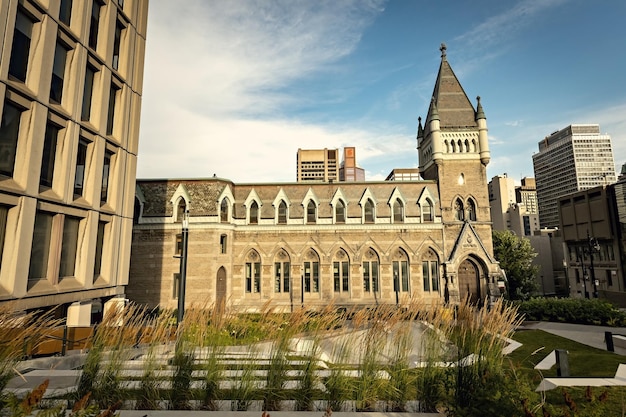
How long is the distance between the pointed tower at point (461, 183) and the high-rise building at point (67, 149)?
1017 inches

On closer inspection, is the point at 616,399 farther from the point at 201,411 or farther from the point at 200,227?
the point at 200,227

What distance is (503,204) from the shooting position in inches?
4008

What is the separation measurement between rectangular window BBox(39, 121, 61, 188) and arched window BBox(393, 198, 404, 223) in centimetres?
2530

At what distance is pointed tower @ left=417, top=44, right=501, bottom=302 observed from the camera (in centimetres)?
2923

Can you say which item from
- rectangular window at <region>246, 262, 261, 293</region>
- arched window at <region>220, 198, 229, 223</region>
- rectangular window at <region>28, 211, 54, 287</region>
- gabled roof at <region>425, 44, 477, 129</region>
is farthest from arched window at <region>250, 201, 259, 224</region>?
gabled roof at <region>425, 44, 477, 129</region>

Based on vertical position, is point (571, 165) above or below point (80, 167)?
above

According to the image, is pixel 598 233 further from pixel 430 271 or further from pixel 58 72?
pixel 58 72

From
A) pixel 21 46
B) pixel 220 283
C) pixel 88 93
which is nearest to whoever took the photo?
pixel 21 46

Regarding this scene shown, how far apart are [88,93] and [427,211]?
27.2 meters

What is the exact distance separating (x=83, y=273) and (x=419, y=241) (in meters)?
25.3

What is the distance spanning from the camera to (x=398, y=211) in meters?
31.0

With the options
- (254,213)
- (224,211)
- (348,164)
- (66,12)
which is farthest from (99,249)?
(348,164)

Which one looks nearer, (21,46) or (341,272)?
(21,46)

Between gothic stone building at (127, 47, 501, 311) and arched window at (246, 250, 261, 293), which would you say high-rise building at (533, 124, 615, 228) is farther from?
arched window at (246, 250, 261, 293)
